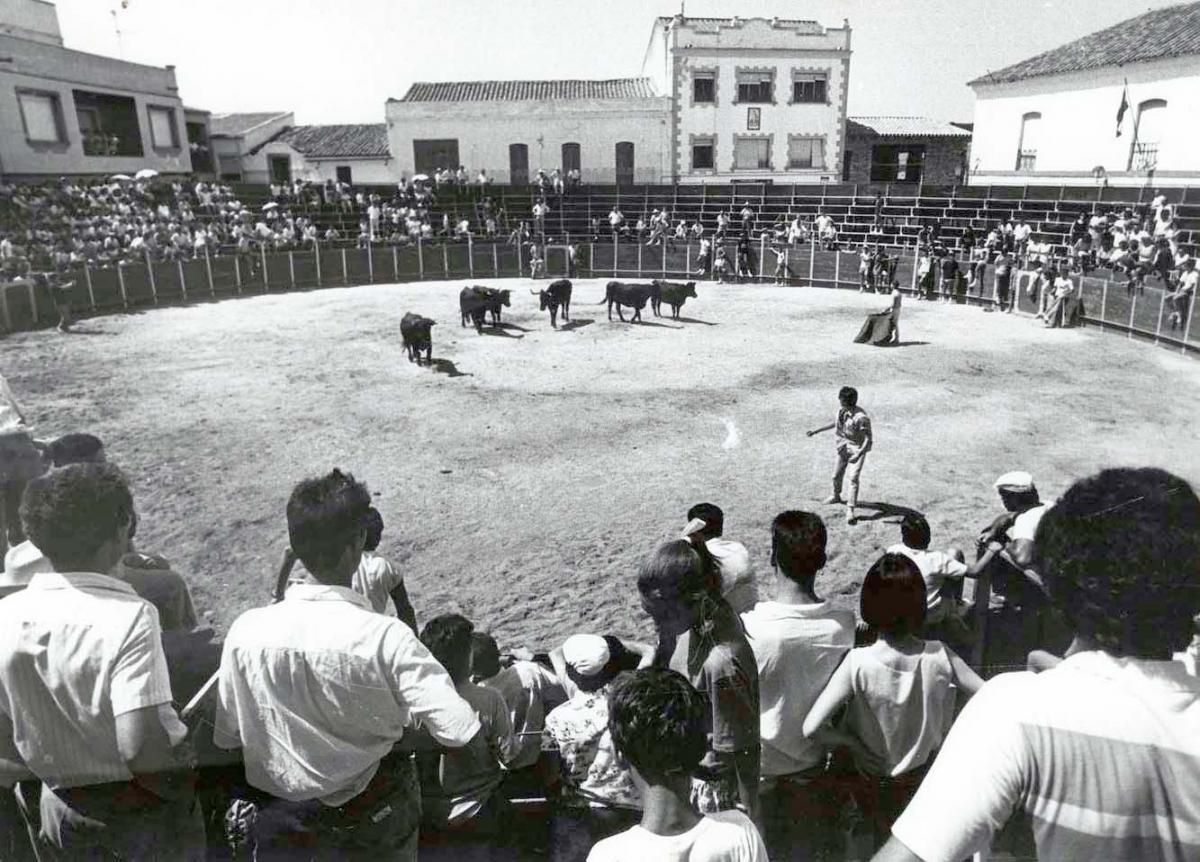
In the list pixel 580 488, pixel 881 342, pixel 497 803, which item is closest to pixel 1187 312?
pixel 881 342

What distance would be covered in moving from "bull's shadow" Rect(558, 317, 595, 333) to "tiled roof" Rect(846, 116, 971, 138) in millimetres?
26264

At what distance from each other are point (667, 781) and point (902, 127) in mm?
44052

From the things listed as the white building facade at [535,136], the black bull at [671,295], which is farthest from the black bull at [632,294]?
the white building facade at [535,136]

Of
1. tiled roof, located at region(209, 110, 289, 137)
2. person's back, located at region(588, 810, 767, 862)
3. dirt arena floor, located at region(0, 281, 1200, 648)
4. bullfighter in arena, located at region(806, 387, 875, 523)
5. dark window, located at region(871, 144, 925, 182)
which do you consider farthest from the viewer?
tiled roof, located at region(209, 110, 289, 137)

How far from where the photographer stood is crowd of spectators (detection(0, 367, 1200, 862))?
4.61 feet

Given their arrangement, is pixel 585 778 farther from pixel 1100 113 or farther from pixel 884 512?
pixel 1100 113

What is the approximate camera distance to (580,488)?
346 inches

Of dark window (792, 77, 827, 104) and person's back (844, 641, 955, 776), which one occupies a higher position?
Result: dark window (792, 77, 827, 104)

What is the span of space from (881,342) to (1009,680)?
15.3 metres

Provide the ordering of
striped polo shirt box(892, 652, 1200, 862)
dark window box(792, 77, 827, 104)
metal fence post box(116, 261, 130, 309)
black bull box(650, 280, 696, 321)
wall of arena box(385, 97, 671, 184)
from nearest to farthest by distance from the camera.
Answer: striped polo shirt box(892, 652, 1200, 862) < black bull box(650, 280, 696, 321) < metal fence post box(116, 261, 130, 309) < dark window box(792, 77, 827, 104) < wall of arena box(385, 97, 671, 184)

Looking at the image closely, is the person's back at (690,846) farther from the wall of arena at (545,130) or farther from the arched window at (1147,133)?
the wall of arena at (545,130)

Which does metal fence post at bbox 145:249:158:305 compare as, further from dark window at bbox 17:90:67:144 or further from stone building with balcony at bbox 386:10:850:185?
stone building with balcony at bbox 386:10:850:185

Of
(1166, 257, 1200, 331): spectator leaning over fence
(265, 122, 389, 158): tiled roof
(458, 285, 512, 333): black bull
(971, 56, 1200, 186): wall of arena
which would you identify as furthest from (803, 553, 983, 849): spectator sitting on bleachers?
(265, 122, 389, 158): tiled roof

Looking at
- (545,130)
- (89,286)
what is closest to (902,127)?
(545,130)
